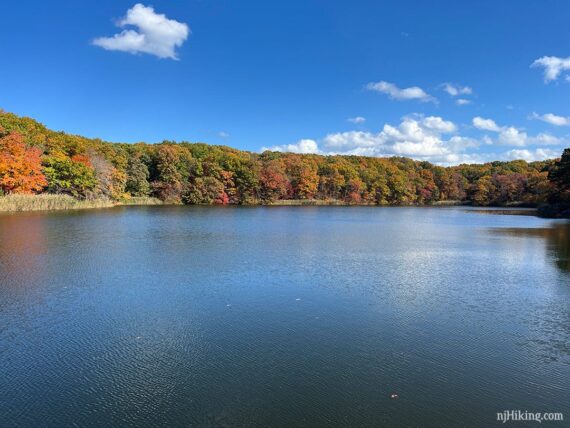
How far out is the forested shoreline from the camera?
4103 centimetres

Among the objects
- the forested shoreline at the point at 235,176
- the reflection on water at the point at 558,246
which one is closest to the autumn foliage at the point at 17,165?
the forested shoreline at the point at 235,176

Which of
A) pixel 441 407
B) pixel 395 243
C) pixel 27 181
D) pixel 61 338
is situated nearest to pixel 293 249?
pixel 395 243

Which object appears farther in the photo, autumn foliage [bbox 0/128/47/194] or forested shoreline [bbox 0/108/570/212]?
forested shoreline [bbox 0/108/570/212]

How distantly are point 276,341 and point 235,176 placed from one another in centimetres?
6066

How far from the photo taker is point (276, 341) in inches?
261

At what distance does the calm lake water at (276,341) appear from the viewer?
467 cm

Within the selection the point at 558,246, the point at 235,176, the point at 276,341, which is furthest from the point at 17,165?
the point at 558,246

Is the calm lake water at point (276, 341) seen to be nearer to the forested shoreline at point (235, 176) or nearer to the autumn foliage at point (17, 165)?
the autumn foliage at point (17, 165)

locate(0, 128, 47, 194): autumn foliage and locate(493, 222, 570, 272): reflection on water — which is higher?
locate(0, 128, 47, 194): autumn foliage

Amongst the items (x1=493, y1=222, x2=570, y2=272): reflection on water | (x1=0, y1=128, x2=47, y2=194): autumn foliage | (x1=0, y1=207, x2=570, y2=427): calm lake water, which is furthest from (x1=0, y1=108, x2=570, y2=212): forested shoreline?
(x1=0, y1=207, x2=570, y2=427): calm lake water

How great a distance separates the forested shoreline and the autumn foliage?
3.0 inches

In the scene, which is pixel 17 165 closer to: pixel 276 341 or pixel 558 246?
pixel 276 341

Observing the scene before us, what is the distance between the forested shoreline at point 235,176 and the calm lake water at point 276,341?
104 feet

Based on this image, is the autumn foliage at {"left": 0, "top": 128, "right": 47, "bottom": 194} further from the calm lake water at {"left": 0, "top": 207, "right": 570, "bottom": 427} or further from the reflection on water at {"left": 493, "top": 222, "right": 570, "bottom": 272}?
the reflection on water at {"left": 493, "top": 222, "right": 570, "bottom": 272}
